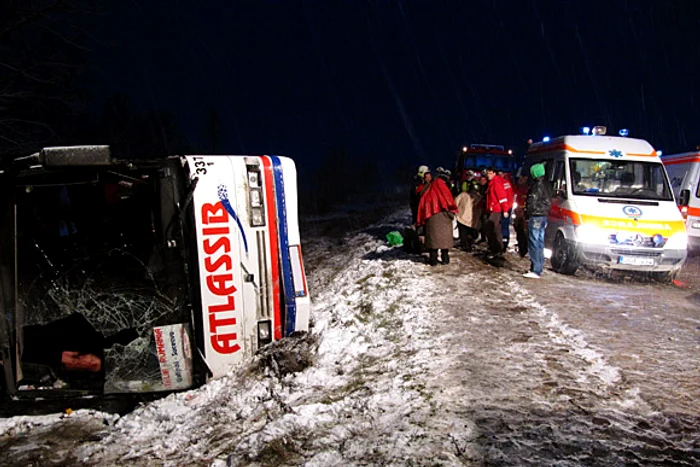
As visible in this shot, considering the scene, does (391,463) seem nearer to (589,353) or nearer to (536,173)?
(589,353)

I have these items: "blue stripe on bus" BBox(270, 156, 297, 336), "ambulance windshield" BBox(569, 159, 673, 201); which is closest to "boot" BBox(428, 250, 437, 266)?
"ambulance windshield" BBox(569, 159, 673, 201)

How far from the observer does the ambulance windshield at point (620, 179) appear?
939 centimetres

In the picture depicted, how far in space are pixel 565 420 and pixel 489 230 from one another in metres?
6.57

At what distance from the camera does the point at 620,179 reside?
→ 9.61m

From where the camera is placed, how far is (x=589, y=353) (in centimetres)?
521

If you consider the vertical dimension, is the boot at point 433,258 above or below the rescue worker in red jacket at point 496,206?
below

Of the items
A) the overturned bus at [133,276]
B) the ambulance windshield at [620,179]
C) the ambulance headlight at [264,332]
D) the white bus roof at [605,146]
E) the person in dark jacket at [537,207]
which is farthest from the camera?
the white bus roof at [605,146]

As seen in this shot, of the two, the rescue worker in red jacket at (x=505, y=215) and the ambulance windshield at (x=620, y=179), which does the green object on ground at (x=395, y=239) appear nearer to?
the rescue worker in red jacket at (x=505, y=215)

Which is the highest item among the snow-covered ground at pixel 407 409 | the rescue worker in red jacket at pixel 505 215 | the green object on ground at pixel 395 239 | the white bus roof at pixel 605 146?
the white bus roof at pixel 605 146

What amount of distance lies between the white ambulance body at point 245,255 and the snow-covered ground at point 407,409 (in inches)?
13.5

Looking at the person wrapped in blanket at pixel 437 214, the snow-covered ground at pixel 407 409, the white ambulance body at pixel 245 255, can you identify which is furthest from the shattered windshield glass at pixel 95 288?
the person wrapped in blanket at pixel 437 214

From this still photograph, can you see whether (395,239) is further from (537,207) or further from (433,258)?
(537,207)

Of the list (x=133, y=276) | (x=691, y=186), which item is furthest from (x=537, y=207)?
(x=691, y=186)

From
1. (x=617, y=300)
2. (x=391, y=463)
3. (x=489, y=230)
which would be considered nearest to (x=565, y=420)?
(x=391, y=463)
